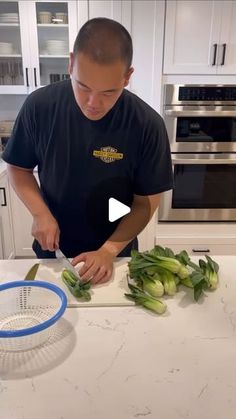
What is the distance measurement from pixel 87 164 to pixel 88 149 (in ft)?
0.17

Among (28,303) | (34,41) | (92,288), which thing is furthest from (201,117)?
(28,303)

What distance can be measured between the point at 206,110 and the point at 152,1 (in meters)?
0.78

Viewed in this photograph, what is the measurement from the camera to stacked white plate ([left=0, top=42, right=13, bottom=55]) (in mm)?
2538

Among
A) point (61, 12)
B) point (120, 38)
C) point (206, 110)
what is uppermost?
point (61, 12)

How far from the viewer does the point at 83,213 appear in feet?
4.21

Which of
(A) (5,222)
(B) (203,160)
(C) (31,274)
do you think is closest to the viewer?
(C) (31,274)

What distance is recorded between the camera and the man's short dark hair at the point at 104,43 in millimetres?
857

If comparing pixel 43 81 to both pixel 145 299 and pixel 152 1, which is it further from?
pixel 145 299

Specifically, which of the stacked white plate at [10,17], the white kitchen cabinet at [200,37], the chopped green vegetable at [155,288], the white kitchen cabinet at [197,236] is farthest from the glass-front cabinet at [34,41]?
the chopped green vegetable at [155,288]

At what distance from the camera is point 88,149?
117 cm

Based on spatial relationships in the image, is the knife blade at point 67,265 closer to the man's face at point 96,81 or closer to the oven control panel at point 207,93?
the man's face at point 96,81

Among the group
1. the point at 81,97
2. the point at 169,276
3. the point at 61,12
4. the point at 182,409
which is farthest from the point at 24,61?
the point at 182,409

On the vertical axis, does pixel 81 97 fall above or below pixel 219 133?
above

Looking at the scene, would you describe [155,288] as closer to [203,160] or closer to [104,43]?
[104,43]
